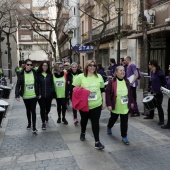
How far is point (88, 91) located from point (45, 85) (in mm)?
2000

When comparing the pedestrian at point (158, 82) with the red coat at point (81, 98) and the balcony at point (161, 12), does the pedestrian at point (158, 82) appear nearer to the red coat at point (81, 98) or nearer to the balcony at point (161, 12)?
the red coat at point (81, 98)

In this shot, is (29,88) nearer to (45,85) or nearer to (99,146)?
(45,85)

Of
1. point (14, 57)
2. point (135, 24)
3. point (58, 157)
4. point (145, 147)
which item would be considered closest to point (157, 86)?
point (145, 147)

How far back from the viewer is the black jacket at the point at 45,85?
6.62 metres

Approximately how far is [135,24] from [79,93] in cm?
1268

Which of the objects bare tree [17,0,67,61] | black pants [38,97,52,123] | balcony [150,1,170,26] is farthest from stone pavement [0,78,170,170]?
bare tree [17,0,67,61]

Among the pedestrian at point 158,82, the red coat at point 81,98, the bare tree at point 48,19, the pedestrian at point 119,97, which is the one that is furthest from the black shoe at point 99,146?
the bare tree at point 48,19

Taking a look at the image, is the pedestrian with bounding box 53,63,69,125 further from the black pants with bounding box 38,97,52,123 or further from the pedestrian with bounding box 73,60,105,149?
the pedestrian with bounding box 73,60,105,149

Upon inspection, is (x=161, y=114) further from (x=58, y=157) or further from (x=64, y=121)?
(x=58, y=157)

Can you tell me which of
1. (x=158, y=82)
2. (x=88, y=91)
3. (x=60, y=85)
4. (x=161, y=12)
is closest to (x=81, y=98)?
(x=88, y=91)

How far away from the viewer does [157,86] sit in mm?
6887

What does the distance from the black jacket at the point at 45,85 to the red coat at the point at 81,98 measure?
175 cm

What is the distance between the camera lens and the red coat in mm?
4977

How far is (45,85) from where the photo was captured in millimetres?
6664
